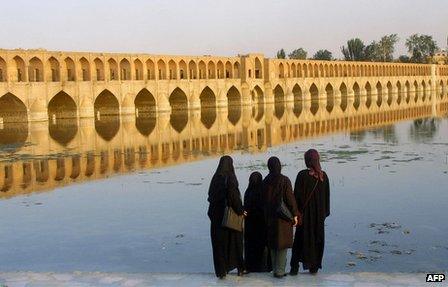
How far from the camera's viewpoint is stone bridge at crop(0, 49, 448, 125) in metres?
30.3

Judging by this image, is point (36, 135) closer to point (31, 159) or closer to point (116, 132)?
point (116, 132)

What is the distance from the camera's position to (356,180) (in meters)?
11.0

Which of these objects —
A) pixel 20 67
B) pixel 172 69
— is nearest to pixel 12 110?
pixel 20 67

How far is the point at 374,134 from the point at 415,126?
395 cm

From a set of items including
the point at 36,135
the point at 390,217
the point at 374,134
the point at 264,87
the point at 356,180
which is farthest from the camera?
the point at 264,87

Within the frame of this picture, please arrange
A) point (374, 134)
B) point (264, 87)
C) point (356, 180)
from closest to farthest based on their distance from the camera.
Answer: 1. point (356, 180)
2. point (374, 134)
3. point (264, 87)

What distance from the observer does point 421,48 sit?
87250 mm

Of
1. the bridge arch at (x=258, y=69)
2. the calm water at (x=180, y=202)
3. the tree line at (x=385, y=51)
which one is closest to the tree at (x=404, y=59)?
the tree line at (x=385, y=51)

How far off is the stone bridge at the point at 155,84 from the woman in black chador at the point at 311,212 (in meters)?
25.7

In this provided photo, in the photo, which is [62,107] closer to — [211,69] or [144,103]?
[144,103]

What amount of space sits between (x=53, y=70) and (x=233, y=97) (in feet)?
55.3

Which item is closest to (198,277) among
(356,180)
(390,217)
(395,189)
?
(390,217)

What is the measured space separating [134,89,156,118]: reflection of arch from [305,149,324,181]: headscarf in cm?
3256

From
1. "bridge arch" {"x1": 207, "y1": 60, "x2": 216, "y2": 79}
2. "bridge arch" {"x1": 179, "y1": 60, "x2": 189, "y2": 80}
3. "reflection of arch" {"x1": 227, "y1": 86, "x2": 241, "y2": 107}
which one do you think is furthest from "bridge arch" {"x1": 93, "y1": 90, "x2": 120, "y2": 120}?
"reflection of arch" {"x1": 227, "y1": 86, "x2": 241, "y2": 107}
